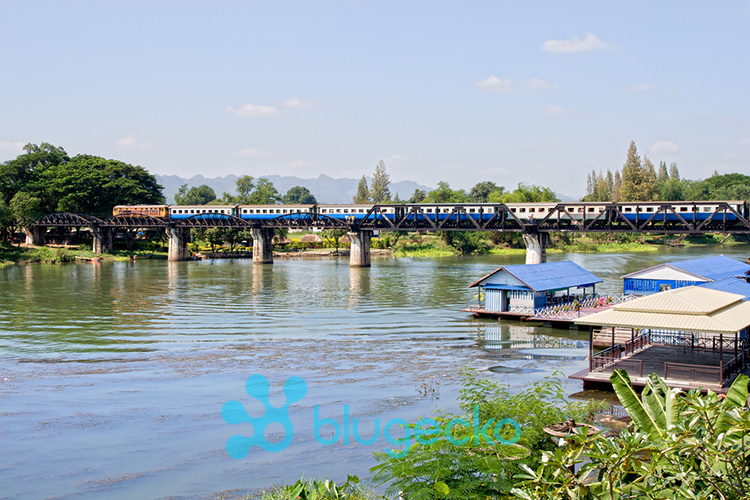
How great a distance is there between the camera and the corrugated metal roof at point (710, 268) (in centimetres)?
4284

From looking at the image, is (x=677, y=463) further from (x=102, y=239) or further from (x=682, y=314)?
(x=102, y=239)

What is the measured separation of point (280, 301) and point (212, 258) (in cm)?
6322

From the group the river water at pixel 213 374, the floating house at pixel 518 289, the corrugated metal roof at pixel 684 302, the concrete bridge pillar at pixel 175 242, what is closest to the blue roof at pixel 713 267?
the floating house at pixel 518 289

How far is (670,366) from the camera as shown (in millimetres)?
23078

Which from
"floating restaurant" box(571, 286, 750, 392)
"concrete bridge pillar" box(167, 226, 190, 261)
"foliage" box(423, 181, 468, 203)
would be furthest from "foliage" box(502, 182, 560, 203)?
"floating restaurant" box(571, 286, 750, 392)

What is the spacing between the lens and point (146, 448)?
61.7 feet

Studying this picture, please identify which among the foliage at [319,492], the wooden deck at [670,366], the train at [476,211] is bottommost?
the wooden deck at [670,366]

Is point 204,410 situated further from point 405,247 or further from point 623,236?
point 623,236

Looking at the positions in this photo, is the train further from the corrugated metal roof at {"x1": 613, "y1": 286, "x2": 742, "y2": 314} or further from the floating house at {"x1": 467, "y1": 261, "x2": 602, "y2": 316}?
the corrugated metal roof at {"x1": 613, "y1": 286, "x2": 742, "y2": 314}

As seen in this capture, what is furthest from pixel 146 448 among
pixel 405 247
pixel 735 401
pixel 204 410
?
pixel 405 247

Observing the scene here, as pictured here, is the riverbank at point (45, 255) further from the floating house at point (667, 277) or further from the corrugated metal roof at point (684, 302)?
the corrugated metal roof at point (684, 302)

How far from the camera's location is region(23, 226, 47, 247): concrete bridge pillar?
11100 centimetres

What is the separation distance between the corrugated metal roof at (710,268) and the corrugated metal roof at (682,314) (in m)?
17.9

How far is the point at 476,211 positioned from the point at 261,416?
75.7m
